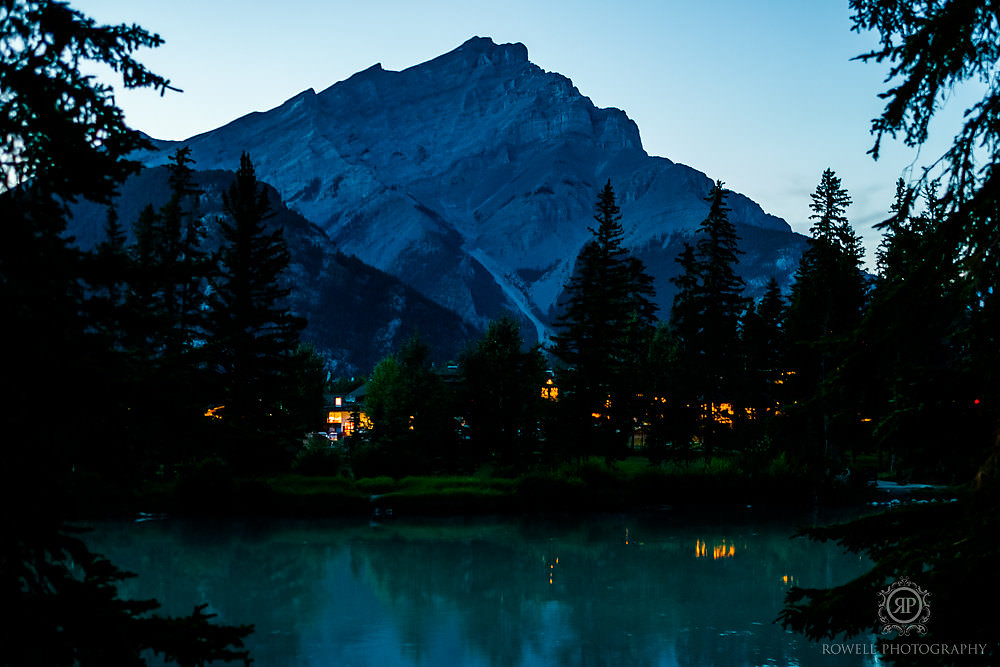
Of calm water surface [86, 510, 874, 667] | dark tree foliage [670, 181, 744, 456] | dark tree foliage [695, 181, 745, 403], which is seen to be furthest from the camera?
dark tree foliage [695, 181, 745, 403]

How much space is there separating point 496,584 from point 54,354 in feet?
84.6

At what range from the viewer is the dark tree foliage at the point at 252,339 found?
47344 mm

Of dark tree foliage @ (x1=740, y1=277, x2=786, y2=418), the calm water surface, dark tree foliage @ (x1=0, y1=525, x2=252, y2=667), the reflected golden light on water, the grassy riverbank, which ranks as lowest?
the calm water surface

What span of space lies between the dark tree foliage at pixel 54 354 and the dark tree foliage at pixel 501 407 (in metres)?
47.0

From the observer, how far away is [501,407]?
180 feet

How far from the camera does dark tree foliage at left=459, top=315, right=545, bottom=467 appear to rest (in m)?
55.0

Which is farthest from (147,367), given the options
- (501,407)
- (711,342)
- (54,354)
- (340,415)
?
(340,415)

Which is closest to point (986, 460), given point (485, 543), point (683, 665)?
point (683, 665)

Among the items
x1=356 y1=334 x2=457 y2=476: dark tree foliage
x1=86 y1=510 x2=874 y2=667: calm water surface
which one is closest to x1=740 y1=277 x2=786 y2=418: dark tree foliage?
x1=86 y1=510 x2=874 y2=667: calm water surface

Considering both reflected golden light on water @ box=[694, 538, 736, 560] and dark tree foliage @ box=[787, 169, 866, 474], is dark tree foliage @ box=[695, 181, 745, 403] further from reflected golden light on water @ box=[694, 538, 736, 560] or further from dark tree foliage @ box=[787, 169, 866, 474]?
reflected golden light on water @ box=[694, 538, 736, 560]

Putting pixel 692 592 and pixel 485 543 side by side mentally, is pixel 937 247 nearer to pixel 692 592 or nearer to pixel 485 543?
pixel 692 592

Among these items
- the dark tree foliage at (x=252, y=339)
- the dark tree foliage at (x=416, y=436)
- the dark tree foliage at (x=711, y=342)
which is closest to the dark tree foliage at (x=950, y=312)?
the dark tree foliage at (x=252, y=339)

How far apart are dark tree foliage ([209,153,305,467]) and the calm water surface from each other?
6.35 metres

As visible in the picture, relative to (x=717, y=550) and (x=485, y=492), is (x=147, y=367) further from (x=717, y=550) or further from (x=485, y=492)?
(x=485, y=492)
